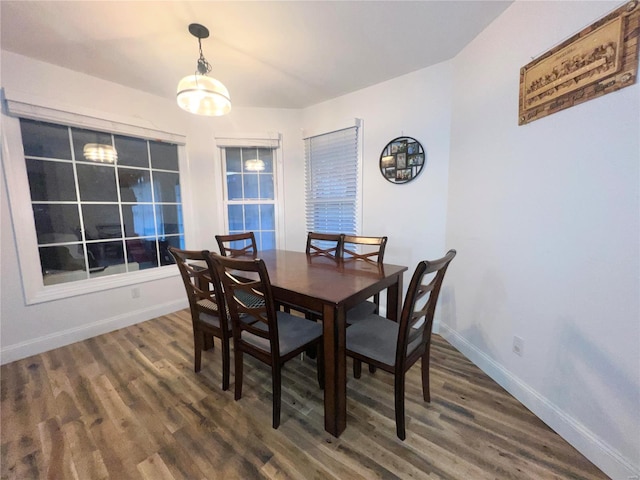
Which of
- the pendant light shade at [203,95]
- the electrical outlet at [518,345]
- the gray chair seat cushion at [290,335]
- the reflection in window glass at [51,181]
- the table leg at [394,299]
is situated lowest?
the electrical outlet at [518,345]

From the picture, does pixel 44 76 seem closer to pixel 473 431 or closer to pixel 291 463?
pixel 291 463

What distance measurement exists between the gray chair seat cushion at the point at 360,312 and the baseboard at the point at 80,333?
238cm

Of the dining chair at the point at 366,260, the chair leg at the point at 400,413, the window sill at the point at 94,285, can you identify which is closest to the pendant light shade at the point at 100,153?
the window sill at the point at 94,285

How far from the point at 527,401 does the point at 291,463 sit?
1.46 meters

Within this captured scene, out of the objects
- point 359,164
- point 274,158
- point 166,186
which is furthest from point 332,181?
point 166,186

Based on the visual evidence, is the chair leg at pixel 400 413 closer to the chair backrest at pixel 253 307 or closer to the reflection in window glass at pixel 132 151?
the chair backrest at pixel 253 307

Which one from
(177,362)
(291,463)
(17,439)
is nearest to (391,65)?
(291,463)

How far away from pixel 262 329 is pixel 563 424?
172 cm

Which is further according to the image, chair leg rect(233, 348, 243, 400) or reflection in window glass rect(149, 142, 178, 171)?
reflection in window glass rect(149, 142, 178, 171)

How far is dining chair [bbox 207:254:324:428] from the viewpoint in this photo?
1307 millimetres

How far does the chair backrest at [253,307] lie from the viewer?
4.17 ft

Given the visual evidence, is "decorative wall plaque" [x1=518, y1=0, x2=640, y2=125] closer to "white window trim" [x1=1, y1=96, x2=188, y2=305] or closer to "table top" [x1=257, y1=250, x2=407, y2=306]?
"table top" [x1=257, y1=250, x2=407, y2=306]

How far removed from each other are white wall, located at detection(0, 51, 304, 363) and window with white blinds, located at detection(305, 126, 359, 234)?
21 cm

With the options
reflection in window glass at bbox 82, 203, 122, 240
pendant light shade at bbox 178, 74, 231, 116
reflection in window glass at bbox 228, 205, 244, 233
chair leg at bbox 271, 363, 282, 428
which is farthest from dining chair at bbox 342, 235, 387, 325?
reflection in window glass at bbox 82, 203, 122, 240
